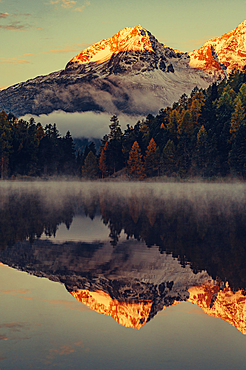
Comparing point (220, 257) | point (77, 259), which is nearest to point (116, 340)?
point (77, 259)

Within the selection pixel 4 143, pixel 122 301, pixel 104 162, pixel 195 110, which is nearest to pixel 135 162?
pixel 104 162

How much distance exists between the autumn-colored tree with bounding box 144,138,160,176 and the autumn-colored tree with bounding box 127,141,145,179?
230 centimetres

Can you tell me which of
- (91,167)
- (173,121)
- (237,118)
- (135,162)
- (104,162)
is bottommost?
(91,167)

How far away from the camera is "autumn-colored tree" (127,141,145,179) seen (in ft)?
538

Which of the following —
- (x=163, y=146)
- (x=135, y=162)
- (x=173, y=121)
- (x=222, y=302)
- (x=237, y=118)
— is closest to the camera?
(x=222, y=302)

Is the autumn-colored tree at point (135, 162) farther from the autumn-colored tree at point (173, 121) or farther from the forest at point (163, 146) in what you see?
the autumn-colored tree at point (173, 121)

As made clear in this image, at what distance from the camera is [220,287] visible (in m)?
11.7

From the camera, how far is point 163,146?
163 metres

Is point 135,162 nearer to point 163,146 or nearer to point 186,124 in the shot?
point 163,146

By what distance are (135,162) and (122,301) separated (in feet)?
510

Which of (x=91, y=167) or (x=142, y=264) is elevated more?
(x=91, y=167)

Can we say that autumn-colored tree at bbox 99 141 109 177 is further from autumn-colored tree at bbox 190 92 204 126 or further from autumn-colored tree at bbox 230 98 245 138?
autumn-colored tree at bbox 230 98 245 138

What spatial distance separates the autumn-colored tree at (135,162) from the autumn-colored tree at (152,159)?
2.30 meters

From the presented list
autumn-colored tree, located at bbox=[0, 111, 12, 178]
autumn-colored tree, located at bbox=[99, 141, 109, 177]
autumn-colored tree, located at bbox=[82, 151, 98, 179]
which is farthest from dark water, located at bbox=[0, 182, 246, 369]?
autumn-colored tree, located at bbox=[82, 151, 98, 179]
